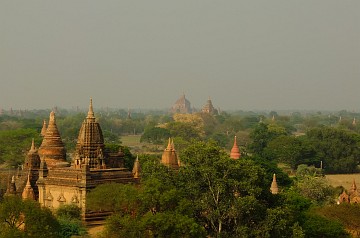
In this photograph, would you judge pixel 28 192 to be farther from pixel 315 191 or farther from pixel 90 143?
pixel 315 191

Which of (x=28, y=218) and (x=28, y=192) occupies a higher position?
(x=28, y=218)

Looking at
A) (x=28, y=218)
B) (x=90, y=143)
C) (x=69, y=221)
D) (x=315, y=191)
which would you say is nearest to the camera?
(x=28, y=218)

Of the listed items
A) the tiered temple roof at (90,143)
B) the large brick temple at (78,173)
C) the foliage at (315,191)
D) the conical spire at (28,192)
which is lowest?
the foliage at (315,191)

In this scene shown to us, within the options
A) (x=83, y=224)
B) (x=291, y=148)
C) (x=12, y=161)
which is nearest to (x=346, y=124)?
(x=291, y=148)

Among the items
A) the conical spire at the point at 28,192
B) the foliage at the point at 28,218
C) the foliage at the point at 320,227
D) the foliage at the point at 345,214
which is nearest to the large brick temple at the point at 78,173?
Result: the conical spire at the point at 28,192

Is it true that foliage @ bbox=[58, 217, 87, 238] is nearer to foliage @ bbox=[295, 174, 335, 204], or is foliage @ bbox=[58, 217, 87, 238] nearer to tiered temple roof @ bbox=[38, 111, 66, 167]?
tiered temple roof @ bbox=[38, 111, 66, 167]

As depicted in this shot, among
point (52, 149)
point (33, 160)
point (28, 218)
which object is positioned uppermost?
point (52, 149)

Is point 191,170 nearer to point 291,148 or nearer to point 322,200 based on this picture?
point 322,200

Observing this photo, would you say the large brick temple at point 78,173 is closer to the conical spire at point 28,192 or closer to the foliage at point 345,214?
the conical spire at point 28,192

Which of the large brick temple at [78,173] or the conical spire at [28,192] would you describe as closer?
the large brick temple at [78,173]

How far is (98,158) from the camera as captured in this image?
3903 centimetres

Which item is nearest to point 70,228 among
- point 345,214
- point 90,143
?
point 90,143

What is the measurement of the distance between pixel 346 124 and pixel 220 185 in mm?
130967

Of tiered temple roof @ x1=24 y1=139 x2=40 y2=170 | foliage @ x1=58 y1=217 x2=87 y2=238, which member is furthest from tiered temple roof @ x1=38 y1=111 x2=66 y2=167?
foliage @ x1=58 y1=217 x2=87 y2=238
